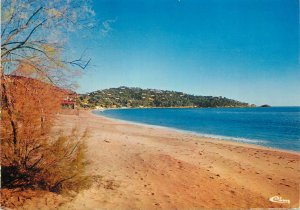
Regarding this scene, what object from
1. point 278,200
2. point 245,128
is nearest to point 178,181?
point 278,200

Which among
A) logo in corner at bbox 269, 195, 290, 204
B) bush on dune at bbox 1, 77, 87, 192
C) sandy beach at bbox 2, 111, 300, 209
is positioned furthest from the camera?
logo in corner at bbox 269, 195, 290, 204

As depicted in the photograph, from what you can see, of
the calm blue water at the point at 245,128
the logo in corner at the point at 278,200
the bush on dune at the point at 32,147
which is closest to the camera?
the bush on dune at the point at 32,147

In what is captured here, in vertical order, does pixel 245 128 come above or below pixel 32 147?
below

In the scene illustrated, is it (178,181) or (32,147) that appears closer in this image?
(32,147)

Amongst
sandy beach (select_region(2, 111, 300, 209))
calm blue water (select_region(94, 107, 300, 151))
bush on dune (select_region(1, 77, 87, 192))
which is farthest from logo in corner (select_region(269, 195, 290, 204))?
calm blue water (select_region(94, 107, 300, 151))

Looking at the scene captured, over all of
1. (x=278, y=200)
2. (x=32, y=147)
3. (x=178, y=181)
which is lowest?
(x=278, y=200)

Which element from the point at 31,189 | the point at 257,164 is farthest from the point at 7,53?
the point at 257,164

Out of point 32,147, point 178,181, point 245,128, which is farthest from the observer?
point 245,128

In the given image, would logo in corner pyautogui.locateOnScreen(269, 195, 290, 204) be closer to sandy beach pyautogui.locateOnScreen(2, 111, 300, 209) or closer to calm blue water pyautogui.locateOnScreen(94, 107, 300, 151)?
sandy beach pyautogui.locateOnScreen(2, 111, 300, 209)

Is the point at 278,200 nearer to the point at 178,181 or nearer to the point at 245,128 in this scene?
the point at 178,181

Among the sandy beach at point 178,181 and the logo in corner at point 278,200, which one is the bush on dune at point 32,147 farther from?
the logo in corner at point 278,200

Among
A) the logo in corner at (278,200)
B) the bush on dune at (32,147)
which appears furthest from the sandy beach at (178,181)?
the bush on dune at (32,147)

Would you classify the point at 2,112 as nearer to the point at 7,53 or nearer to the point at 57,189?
the point at 7,53

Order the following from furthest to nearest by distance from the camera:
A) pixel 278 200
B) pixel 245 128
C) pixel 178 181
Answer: pixel 245 128, pixel 178 181, pixel 278 200
